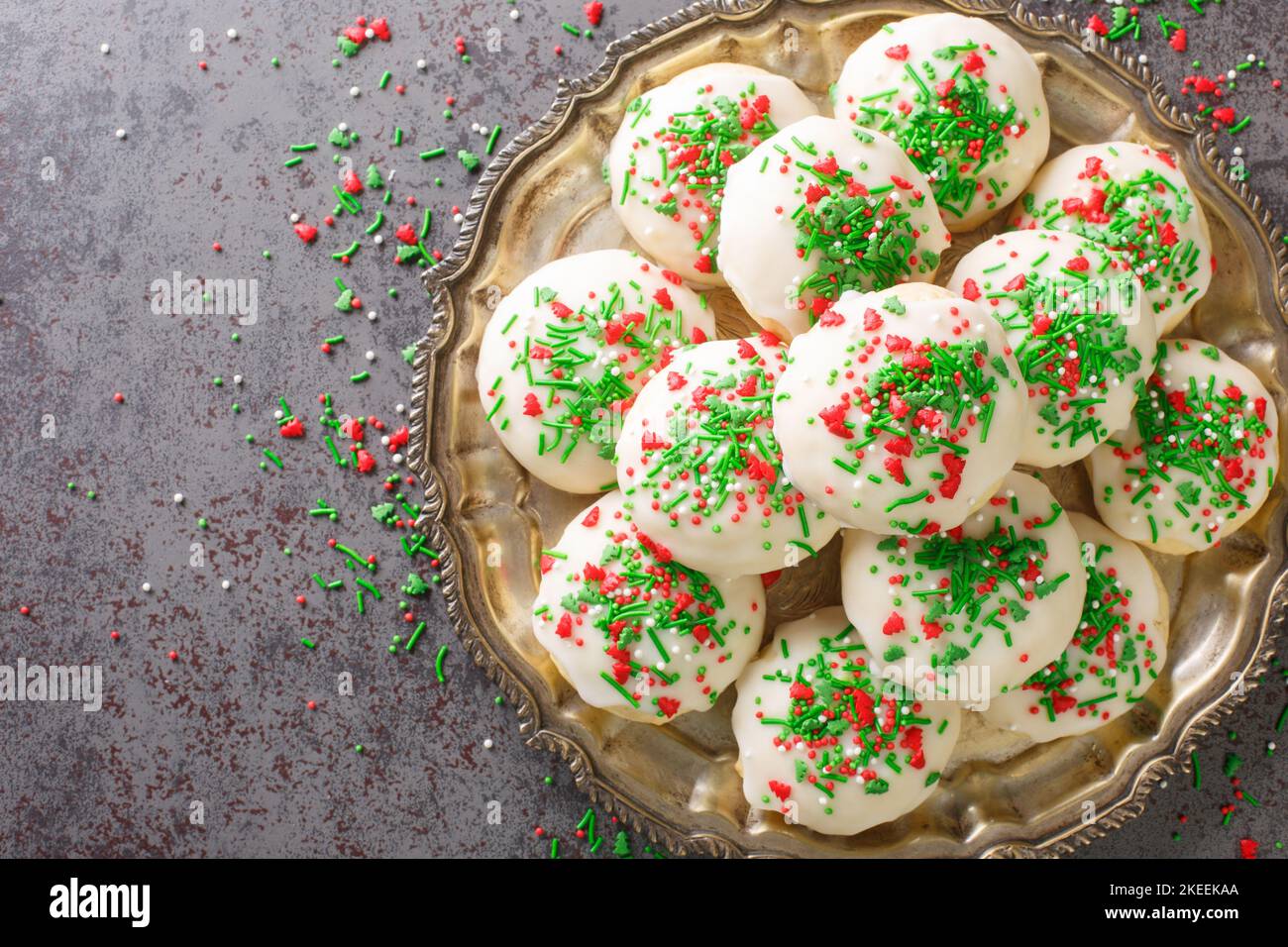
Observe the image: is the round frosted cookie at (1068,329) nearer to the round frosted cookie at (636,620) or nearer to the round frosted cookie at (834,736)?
the round frosted cookie at (834,736)

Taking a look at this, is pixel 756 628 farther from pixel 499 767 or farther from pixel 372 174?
pixel 372 174

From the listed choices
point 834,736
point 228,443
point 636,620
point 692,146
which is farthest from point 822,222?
point 228,443

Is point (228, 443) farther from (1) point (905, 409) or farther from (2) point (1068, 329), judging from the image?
(2) point (1068, 329)

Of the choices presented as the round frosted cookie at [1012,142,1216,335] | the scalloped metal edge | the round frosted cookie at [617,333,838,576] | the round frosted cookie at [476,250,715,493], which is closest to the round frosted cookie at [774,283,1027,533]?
the round frosted cookie at [617,333,838,576]

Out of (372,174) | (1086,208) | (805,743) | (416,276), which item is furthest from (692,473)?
(372,174)

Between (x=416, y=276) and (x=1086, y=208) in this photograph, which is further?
(x=416, y=276)
